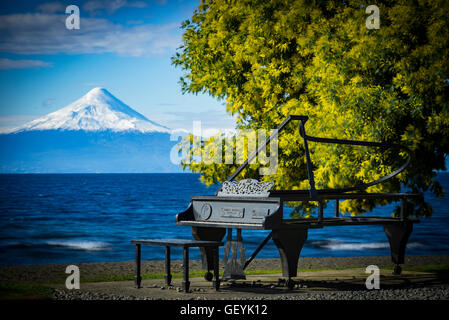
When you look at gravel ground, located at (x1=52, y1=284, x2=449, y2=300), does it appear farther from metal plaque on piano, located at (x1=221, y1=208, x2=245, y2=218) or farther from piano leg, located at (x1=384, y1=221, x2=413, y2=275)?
piano leg, located at (x1=384, y1=221, x2=413, y2=275)

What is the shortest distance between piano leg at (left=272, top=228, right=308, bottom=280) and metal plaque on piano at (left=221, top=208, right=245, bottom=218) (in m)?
0.57

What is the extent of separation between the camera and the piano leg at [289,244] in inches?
352

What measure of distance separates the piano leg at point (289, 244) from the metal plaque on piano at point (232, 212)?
0.57 meters

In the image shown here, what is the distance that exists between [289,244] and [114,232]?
122ft

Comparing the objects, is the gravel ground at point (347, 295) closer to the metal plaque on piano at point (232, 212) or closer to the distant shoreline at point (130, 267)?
the metal plaque on piano at point (232, 212)

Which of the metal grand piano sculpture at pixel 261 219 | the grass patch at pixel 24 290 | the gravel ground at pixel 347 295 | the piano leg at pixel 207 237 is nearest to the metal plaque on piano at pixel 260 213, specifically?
the metal grand piano sculpture at pixel 261 219

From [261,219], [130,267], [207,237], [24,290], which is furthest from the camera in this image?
[130,267]

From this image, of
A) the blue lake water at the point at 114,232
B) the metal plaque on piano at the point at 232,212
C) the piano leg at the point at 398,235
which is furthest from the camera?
the blue lake water at the point at 114,232

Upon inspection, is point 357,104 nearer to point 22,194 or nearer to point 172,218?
point 172,218

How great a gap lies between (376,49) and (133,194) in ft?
236

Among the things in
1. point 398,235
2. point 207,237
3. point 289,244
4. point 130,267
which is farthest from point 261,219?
point 130,267

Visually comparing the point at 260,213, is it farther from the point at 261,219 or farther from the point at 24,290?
the point at 24,290

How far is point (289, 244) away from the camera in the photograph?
9.02 m
